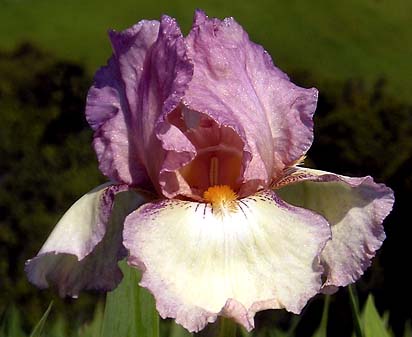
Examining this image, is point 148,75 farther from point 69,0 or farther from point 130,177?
point 69,0

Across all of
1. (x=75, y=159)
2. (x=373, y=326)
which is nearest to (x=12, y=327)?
(x=373, y=326)

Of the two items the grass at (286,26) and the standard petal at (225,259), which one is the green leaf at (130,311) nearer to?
the standard petal at (225,259)

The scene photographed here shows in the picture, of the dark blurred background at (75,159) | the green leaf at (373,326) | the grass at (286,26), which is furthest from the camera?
the grass at (286,26)

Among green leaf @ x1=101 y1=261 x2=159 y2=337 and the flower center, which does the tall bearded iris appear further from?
green leaf @ x1=101 y1=261 x2=159 y2=337

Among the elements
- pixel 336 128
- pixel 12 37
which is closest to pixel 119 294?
pixel 336 128

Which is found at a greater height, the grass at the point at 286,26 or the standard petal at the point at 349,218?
the standard petal at the point at 349,218

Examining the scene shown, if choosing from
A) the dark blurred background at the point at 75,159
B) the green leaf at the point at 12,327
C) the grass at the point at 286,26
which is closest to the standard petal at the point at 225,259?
the green leaf at the point at 12,327
